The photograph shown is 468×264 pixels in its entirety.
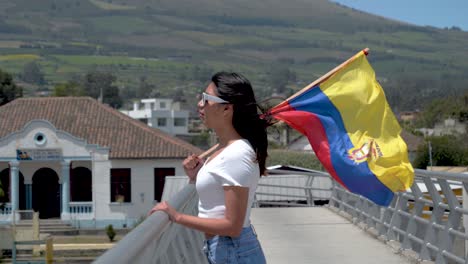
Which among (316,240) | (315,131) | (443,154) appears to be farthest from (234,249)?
(443,154)

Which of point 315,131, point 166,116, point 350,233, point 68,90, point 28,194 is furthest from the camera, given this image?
point 166,116

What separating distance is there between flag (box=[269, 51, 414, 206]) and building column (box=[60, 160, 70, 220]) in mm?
64544

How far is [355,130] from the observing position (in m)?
11.1

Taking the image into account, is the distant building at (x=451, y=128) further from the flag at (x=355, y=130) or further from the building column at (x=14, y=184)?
the flag at (x=355, y=130)

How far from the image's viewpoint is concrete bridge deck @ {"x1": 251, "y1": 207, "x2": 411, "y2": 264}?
13.9m

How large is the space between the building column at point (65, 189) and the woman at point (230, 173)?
69302 mm

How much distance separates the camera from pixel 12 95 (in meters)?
127

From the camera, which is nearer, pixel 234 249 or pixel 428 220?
pixel 234 249

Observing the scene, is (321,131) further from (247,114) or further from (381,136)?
(247,114)

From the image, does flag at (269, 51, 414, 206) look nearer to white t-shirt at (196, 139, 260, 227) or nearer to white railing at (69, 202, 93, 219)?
white t-shirt at (196, 139, 260, 227)

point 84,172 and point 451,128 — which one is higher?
point 451,128

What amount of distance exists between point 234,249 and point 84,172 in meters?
73.6

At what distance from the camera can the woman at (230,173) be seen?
590 cm

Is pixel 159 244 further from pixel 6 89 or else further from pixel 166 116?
pixel 166 116
